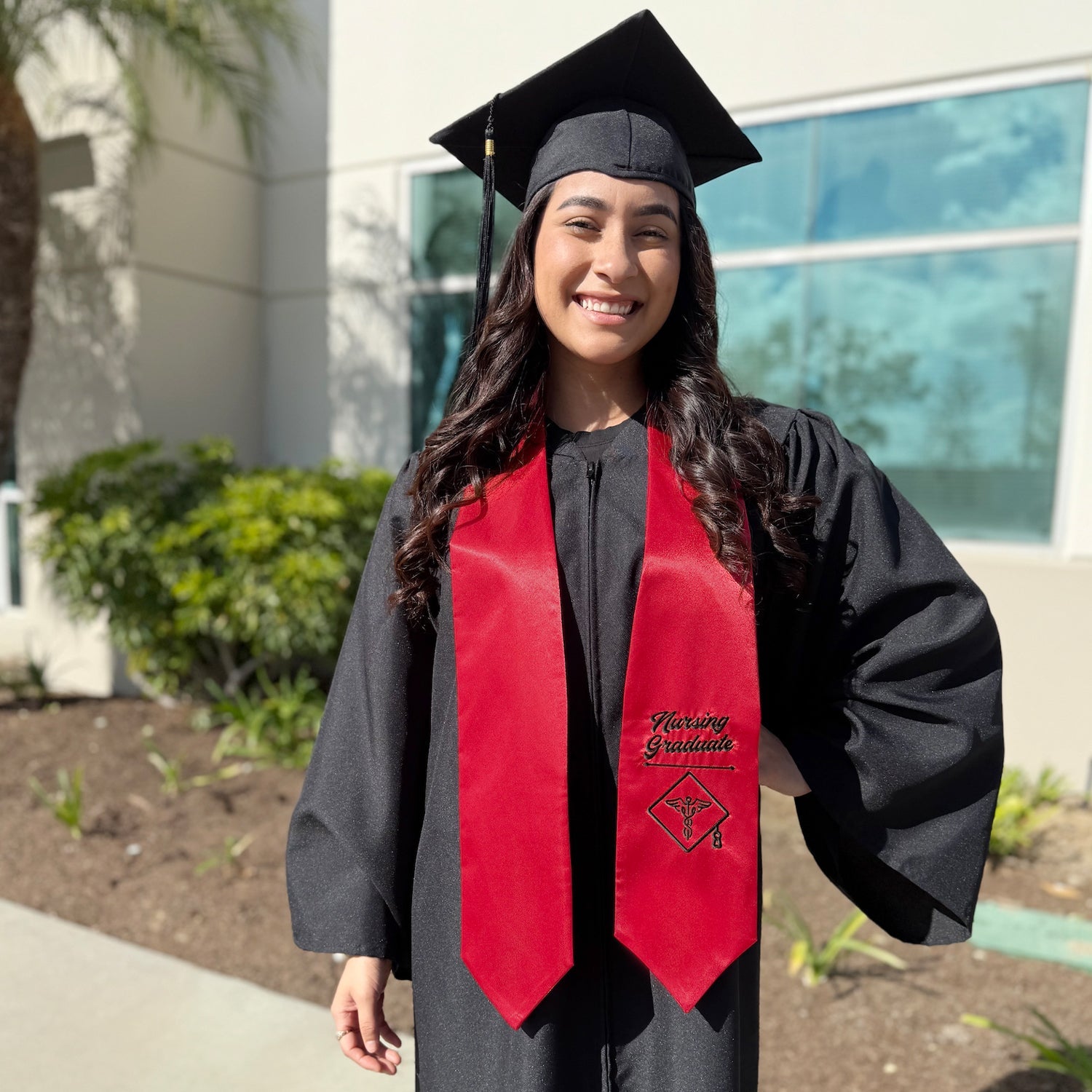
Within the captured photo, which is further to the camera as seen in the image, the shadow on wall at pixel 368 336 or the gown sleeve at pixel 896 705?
the shadow on wall at pixel 368 336

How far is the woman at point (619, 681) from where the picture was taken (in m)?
1.26

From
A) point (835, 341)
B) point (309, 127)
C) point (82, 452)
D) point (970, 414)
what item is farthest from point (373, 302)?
point (970, 414)

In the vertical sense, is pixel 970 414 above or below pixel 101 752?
above

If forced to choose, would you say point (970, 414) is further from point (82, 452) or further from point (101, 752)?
point (82, 452)

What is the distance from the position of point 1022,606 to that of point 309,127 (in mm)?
5467

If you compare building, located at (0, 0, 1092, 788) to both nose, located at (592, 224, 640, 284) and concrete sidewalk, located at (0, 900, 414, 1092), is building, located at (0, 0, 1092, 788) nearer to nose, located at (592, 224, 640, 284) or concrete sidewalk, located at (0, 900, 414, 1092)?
concrete sidewalk, located at (0, 900, 414, 1092)

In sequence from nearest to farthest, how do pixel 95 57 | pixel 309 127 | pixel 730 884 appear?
1. pixel 730 884
2. pixel 95 57
3. pixel 309 127

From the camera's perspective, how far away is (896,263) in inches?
191

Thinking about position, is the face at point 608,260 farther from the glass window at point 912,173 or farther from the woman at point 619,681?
the glass window at point 912,173

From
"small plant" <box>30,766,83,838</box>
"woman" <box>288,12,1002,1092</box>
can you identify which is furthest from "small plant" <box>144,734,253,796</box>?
"woman" <box>288,12,1002,1092</box>

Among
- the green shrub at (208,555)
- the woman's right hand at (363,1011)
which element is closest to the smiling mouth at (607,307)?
the woman's right hand at (363,1011)

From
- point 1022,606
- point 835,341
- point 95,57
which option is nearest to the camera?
point 1022,606

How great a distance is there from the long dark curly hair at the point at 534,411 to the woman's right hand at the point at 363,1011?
0.56 m

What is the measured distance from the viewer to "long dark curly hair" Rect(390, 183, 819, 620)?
1.35m
